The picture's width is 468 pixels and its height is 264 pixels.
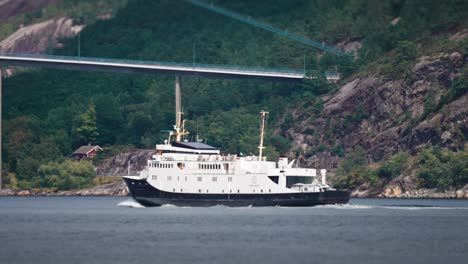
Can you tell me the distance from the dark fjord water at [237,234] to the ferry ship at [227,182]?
3.85ft

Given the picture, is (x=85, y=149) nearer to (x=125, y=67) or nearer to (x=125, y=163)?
(x=125, y=163)

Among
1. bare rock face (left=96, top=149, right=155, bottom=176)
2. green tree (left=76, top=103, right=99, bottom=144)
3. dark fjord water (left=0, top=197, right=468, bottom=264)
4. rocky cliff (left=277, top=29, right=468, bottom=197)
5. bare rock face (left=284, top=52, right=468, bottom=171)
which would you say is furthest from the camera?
green tree (left=76, top=103, right=99, bottom=144)

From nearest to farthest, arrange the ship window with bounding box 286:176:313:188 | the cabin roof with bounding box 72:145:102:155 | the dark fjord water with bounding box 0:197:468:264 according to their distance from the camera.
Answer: the dark fjord water with bounding box 0:197:468:264
the ship window with bounding box 286:176:313:188
the cabin roof with bounding box 72:145:102:155

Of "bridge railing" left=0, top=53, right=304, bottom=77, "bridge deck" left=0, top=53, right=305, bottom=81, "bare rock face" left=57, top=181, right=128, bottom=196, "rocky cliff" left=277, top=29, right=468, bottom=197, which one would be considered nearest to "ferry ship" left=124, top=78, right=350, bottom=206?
"rocky cliff" left=277, top=29, right=468, bottom=197

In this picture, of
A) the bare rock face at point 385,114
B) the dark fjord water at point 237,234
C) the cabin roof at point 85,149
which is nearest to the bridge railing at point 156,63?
the bare rock face at point 385,114

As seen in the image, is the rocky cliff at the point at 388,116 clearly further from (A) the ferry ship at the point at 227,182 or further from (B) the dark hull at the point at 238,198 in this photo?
(A) the ferry ship at the point at 227,182

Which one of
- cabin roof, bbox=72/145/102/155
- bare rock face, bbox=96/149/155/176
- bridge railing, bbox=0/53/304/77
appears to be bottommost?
bare rock face, bbox=96/149/155/176

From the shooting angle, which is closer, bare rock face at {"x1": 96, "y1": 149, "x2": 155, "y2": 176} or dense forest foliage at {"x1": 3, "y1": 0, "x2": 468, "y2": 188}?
bare rock face at {"x1": 96, "y1": 149, "x2": 155, "y2": 176}

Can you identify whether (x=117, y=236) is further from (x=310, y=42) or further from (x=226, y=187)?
(x=310, y=42)

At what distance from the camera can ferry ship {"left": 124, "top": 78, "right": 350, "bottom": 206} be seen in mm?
109500

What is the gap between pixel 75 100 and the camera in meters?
193

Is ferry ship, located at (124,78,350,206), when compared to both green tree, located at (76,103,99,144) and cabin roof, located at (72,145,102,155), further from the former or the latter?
green tree, located at (76,103,99,144)

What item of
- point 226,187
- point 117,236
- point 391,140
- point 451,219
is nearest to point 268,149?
point 391,140

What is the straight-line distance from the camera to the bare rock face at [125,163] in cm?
16025
